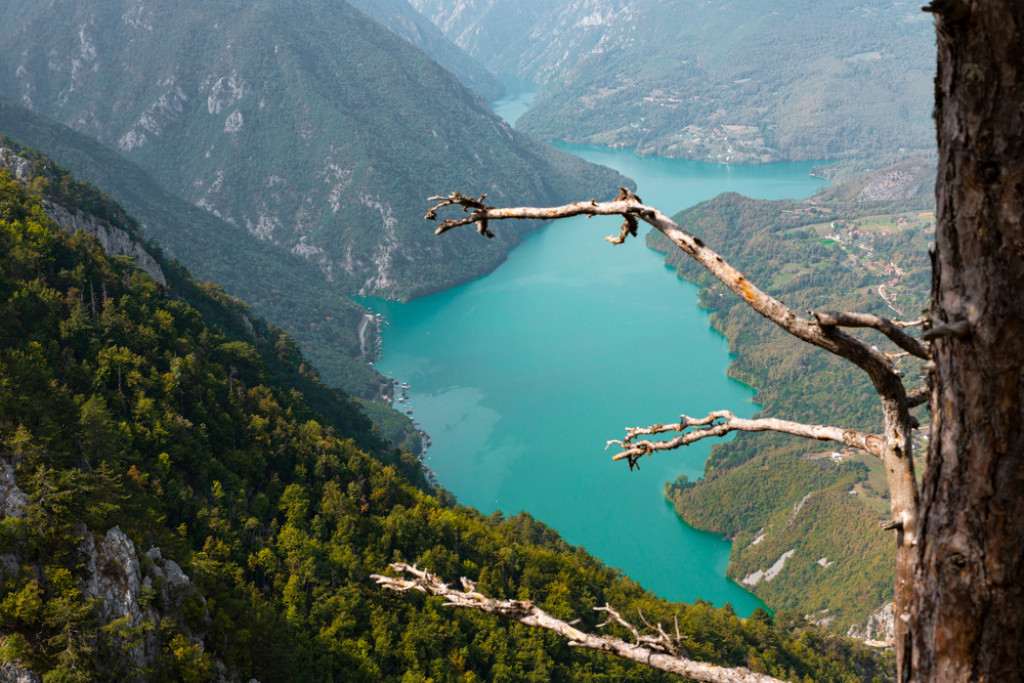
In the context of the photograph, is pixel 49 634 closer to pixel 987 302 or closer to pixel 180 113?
pixel 987 302

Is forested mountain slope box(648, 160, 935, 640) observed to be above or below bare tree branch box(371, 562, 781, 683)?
above

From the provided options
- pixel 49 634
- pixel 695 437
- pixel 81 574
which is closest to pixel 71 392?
pixel 81 574

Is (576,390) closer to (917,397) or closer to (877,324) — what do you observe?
(917,397)

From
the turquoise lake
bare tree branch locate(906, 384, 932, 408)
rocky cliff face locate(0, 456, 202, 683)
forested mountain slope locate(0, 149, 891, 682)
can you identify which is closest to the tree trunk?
bare tree branch locate(906, 384, 932, 408)

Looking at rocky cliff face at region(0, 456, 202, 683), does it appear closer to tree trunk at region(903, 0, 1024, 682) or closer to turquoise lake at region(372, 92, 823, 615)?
tree trunk at region(903, 0, 1024, 682)

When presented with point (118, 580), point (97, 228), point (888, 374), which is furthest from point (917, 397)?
point (97, 228)

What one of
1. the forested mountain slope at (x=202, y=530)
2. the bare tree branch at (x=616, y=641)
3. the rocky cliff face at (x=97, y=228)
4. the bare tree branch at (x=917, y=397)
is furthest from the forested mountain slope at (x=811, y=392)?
the rocky cliff face at (x=97, y=228)
